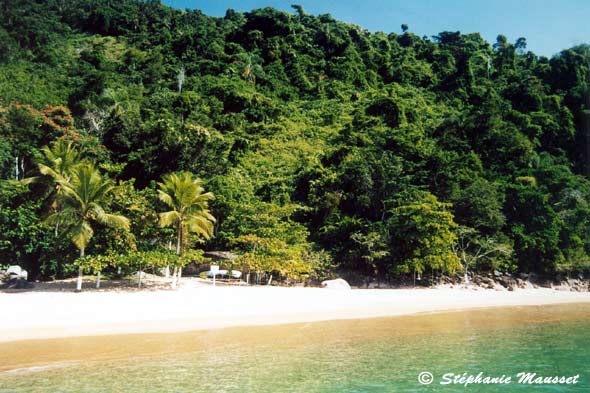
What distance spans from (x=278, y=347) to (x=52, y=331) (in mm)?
6281

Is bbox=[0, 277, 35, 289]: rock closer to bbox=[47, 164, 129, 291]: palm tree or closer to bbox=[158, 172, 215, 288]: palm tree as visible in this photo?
bbox=[47, 164, 129, 291]: palm tree

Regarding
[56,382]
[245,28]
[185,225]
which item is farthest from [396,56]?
[56,382]

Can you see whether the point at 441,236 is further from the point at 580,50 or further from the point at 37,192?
the point at 580,50

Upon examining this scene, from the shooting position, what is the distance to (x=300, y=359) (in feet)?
36.1

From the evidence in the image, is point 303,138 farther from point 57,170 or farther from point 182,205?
point 57,170

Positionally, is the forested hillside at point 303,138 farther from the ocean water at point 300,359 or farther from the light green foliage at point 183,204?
the ocean water at point 300,359

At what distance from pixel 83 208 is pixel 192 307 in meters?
5.78

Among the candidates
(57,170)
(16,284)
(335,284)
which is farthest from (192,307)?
(57,170)

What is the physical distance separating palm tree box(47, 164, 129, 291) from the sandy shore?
91.0 inches

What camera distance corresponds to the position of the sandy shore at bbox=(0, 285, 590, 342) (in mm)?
13383

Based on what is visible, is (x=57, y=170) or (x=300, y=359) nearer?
(x=300, y=359)

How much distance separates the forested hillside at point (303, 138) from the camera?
24953mm

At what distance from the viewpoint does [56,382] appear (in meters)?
8.55

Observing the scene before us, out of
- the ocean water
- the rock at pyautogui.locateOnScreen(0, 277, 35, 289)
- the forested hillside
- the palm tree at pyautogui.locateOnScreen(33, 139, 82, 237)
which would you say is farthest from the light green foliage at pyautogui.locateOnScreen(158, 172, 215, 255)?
the ocean water
